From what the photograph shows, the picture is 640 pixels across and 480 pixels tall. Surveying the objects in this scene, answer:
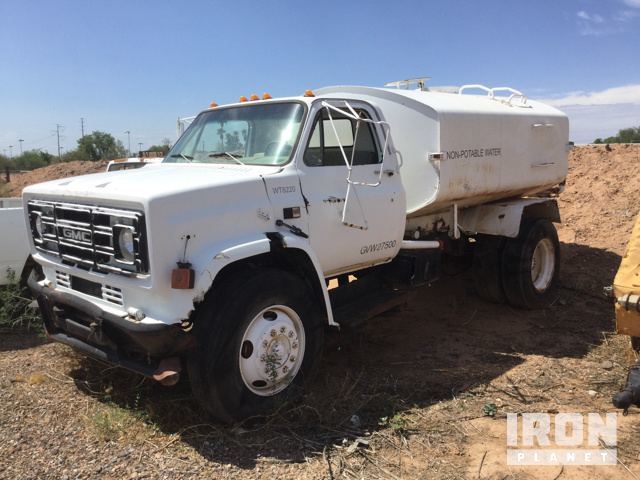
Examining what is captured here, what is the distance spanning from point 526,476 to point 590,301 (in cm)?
459

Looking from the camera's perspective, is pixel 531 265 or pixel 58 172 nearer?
pixel 531 265

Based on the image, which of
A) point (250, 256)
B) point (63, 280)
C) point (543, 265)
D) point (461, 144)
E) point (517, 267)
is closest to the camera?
point (250, 256)

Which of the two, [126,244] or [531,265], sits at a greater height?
[126,244]

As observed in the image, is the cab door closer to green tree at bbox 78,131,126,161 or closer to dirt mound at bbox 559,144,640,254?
dirt mound at bbox 559,144,640,254

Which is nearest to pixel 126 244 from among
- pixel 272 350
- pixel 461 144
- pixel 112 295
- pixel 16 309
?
pixel 112 295

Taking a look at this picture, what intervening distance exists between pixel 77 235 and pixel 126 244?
0.62 m

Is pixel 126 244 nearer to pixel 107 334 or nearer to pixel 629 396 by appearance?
pixel 107 334

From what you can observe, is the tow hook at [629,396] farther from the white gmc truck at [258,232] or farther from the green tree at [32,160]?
the green tree at [32,160]

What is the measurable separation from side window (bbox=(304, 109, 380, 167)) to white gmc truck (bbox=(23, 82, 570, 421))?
0.02m

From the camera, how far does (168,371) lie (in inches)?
146

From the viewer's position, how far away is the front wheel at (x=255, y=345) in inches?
149

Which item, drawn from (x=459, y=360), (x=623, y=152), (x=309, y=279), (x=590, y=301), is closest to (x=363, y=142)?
(x=309, y=279)

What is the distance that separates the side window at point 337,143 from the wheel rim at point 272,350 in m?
1.28

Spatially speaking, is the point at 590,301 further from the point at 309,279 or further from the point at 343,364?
the point at 309,279
